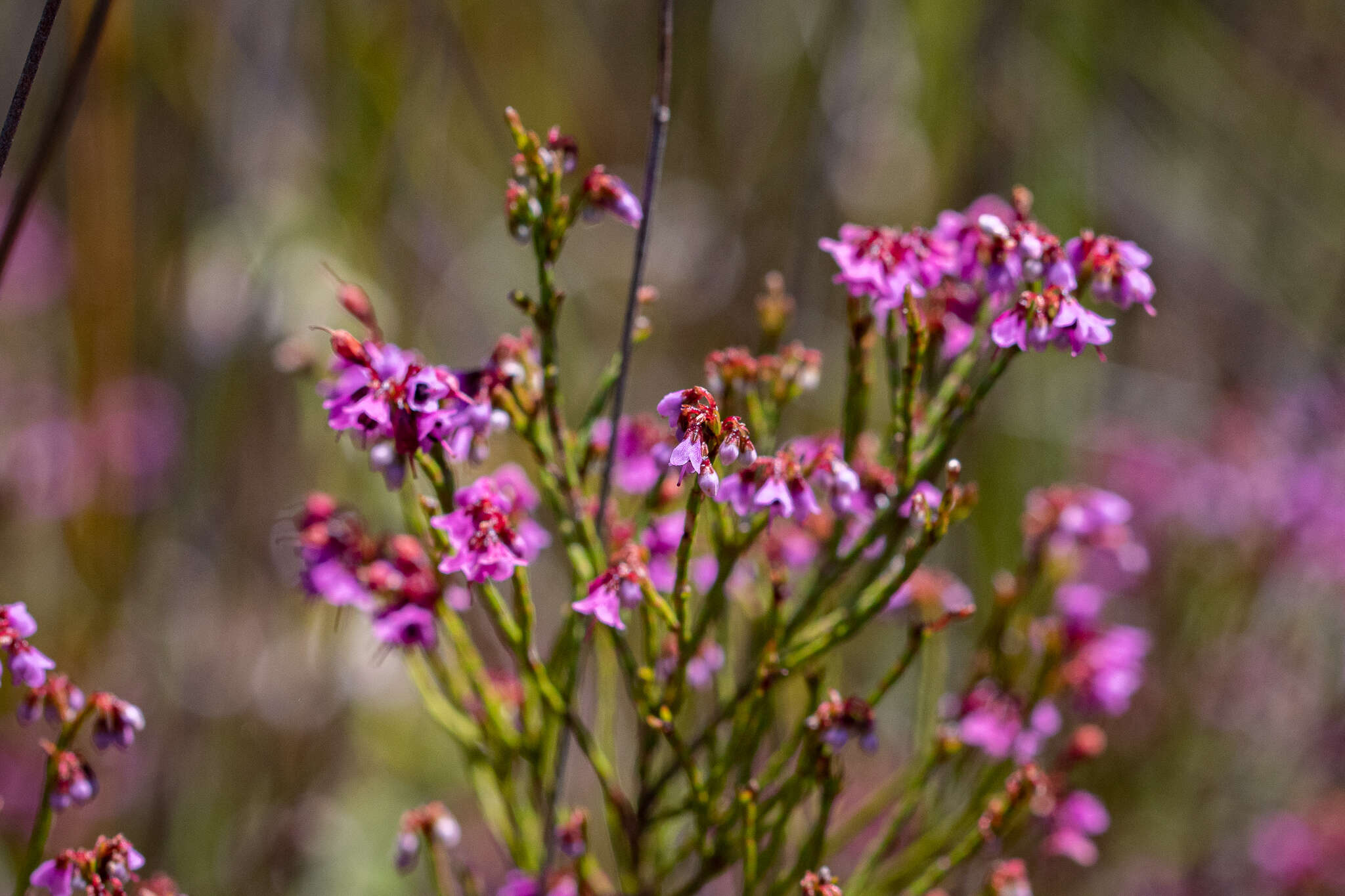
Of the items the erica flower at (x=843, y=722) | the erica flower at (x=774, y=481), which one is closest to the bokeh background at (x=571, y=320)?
the erica flower at (x=774, y=481)

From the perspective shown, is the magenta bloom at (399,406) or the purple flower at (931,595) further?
the purple flower at (931,595)

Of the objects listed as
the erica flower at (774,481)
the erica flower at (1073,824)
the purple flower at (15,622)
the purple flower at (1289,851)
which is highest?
the erica flower at (774,481)

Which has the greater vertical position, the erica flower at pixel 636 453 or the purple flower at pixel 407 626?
the erica flower at pixel 636 453

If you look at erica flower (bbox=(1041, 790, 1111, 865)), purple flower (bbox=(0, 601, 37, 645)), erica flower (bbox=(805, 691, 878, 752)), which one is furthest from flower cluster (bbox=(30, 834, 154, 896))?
erica flower (bbox=(1041, 790, 1111, 865))

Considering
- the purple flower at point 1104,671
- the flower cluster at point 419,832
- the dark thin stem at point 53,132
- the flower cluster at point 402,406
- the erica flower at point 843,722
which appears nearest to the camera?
the flower cluster at point 402,406

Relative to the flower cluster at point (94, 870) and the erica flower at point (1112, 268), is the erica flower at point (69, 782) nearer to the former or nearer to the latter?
the flower cluster at point (94, 870)

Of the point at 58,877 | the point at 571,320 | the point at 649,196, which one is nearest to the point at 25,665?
the point at 58,877

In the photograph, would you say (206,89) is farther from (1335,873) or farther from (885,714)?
(1335,873)

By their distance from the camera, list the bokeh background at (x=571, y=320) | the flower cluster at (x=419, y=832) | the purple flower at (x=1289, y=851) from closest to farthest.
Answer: the flower cluster at (x=419, y=832) < the purple flower at (x=1289, y=851) < the bokeh background at (x=571, y=320)
